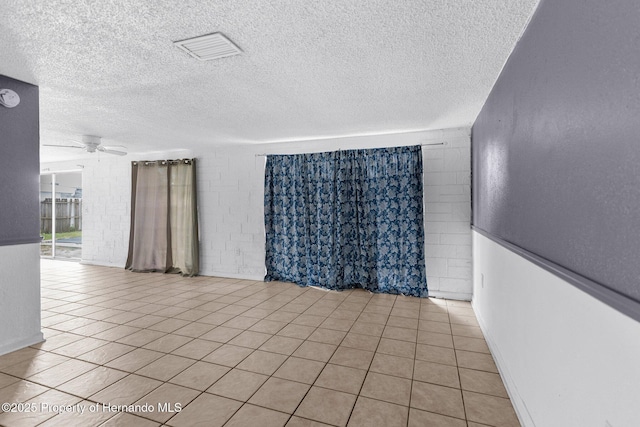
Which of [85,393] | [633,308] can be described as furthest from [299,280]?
[633,308]

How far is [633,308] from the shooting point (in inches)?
32.6

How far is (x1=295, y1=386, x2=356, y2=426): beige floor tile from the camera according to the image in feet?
6.03

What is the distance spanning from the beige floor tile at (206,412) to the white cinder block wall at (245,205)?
321cm

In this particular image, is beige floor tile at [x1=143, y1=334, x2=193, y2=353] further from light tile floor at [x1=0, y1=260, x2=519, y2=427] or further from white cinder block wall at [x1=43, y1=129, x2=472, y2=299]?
white cinder block wall at [x1=43, y1=129, x2=472, y2=299]

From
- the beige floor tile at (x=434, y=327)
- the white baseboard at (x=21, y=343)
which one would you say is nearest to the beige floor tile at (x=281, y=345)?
the beige floor tile at (x=434, y=327)

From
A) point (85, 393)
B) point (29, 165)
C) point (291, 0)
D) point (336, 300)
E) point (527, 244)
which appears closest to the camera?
point (291, 0)

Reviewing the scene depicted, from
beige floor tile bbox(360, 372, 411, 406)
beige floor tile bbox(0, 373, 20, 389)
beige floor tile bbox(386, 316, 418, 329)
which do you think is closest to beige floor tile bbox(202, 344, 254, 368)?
beige floor tile bbox(360, 372, 411, 406)

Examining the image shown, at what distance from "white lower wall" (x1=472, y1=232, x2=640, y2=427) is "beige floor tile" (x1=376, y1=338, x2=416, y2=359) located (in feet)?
2.17

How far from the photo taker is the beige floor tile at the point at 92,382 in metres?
2.09

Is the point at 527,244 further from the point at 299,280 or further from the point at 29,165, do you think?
the point at 29,165

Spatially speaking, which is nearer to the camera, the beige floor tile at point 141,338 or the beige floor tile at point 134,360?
the beige floor tile at point 134,360

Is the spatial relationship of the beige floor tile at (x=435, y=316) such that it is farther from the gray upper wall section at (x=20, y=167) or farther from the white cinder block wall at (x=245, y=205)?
the gray upper wall section at (x=20, y=167)

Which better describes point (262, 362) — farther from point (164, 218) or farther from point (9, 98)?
point (164, 218)

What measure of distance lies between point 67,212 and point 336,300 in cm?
975
